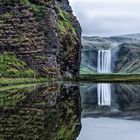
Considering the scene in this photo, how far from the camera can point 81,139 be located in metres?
23.6

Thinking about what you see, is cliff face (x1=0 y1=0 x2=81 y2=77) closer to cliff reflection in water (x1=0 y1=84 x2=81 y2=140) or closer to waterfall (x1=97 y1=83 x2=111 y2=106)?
waterfall (x1=97 y1=83 x2=111 y2=106)

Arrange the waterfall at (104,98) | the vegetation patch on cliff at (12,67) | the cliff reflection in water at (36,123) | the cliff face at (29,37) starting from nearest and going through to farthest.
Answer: the cliff reflection in water at (36,123)
the waterfall at (104,98)
the vegetation patch on cliff at (12,67)
the cliff face at (29,37)

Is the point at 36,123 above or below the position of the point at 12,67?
above

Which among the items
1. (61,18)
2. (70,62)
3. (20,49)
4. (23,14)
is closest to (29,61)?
(20,49)

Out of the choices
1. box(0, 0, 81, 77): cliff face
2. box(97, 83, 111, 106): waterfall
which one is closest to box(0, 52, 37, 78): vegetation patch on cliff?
box(0, 0, 81, 77): cliff face

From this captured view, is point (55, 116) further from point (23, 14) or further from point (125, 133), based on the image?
point (23, 14)

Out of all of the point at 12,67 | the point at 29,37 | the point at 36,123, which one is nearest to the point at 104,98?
the point at 36,123

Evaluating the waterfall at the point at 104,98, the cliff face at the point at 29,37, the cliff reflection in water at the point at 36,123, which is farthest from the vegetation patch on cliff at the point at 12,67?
the cliff reflection in water at the point at 36,123

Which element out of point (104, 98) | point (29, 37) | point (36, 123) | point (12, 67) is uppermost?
point (36, 123)

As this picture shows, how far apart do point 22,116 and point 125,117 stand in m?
8.61

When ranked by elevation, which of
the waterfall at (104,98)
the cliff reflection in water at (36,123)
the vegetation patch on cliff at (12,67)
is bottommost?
the vegetation patch on cliff at (12,67)

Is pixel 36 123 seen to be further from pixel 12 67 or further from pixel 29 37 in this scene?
pixel 29 37

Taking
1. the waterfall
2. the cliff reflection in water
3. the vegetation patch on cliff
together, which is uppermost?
the cliff reflection in water

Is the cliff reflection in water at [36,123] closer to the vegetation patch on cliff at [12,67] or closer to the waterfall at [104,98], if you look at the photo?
the waterfall at [104,98]
